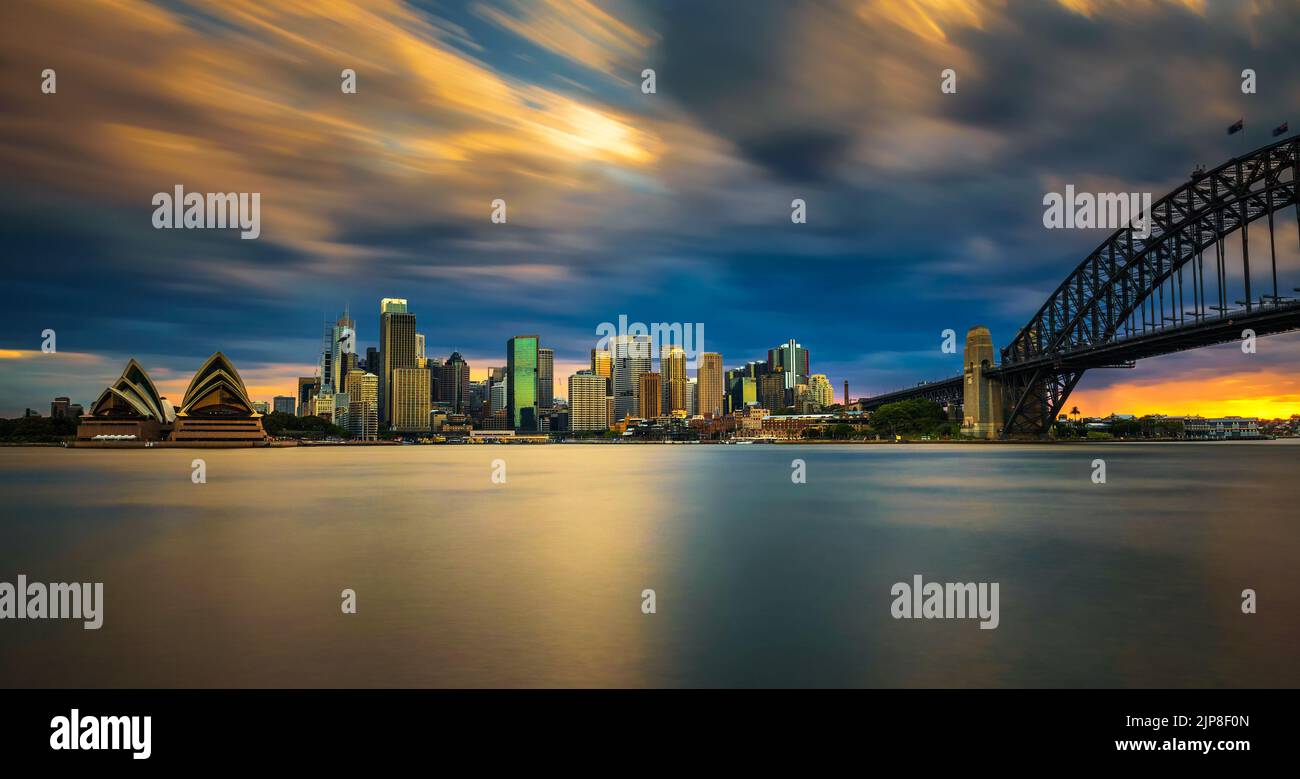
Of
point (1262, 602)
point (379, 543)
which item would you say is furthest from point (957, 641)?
point (379, 543)

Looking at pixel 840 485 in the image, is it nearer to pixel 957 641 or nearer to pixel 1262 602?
pixel 1262 602

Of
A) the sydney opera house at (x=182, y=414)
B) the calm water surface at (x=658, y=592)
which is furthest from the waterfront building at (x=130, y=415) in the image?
the calm water surface at (x=658, y=592)
